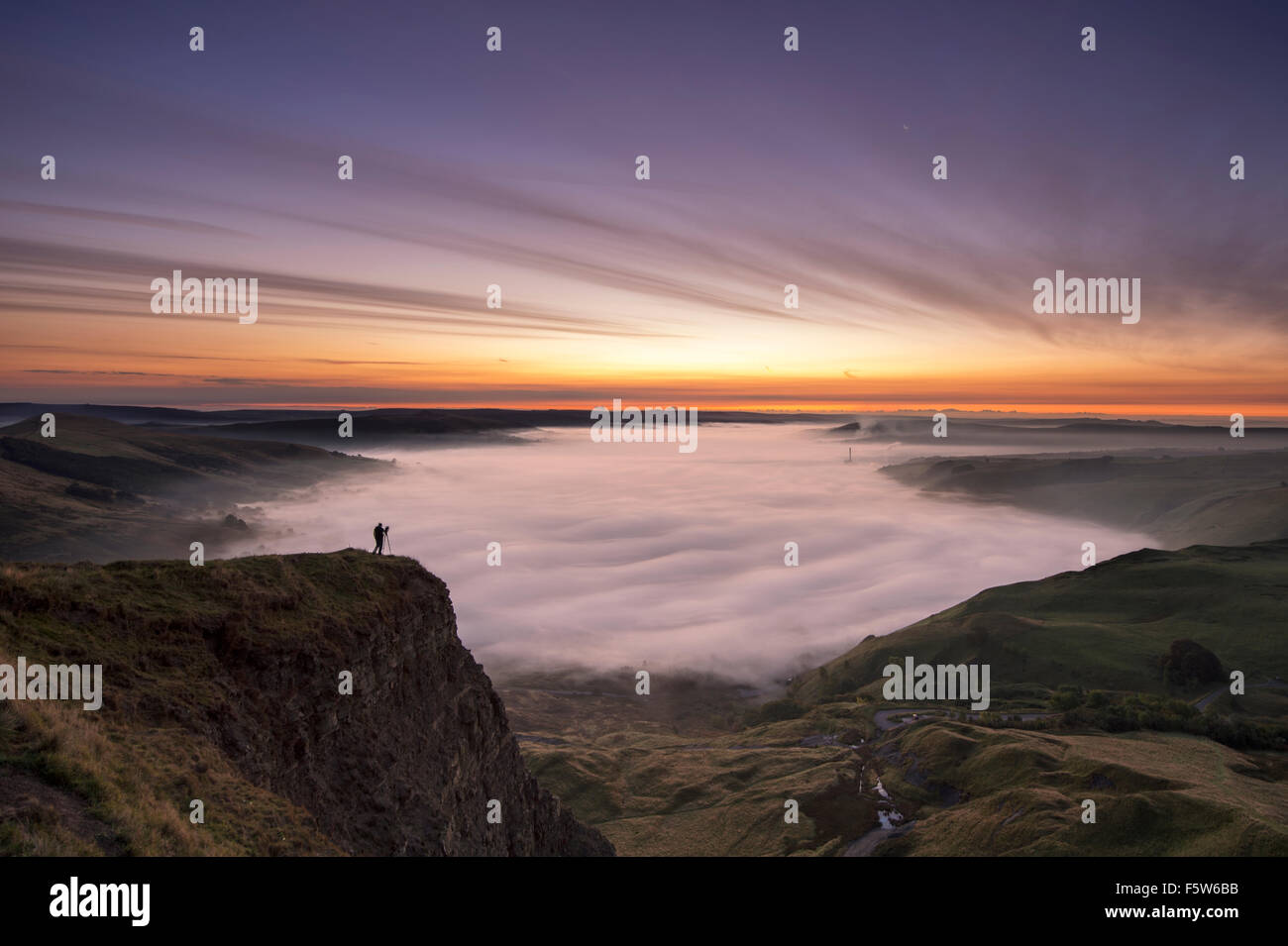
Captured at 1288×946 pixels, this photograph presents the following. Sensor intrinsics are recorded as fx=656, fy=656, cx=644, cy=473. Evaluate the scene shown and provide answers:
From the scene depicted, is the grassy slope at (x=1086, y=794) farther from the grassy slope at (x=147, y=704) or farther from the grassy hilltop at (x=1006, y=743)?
the grassy slope at (x=147, y=704)

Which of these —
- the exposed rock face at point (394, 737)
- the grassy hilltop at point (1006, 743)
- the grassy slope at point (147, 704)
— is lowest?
the grassy hilltop at point (1006, 743)

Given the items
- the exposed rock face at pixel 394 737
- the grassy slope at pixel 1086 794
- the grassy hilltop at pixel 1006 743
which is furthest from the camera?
the grassy hilltop at pixel 1006 743

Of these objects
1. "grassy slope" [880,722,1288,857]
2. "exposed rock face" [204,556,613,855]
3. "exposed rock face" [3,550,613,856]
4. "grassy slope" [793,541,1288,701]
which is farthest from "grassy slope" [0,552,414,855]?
"grassy slope" [793,541,1288,701]

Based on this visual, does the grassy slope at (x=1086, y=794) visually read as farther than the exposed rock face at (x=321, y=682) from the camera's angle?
Yes

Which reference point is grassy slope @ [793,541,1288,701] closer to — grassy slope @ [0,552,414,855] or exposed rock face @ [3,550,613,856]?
exposed rock face @ [3,550,613,856]

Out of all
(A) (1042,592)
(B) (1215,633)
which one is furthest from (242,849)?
(A) (1042,592)

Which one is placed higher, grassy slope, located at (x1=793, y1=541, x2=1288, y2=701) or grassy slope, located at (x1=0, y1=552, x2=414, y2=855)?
grassy slope, located at (x1=0, y1=552, x2=414, y2=855)

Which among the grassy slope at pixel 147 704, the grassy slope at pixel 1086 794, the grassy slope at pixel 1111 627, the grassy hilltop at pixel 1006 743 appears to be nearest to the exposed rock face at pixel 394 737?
the grassy slope at pixel 147 704

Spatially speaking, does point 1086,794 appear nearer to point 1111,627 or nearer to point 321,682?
Result: point 321,682

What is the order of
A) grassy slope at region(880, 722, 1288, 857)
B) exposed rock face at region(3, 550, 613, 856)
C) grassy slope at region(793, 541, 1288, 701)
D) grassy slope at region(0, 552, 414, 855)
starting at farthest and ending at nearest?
grassy slope at region(793, 541, 1288, 701) < grassy slope at region(880, 722, 1288, 857) < exposed rock face at region(3, 550, 613, 856) < grassy slope at region(0, 552, 414, 855)

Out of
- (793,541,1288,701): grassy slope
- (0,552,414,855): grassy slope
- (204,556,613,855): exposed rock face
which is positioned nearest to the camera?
(0,552,414,855): grassy slope
